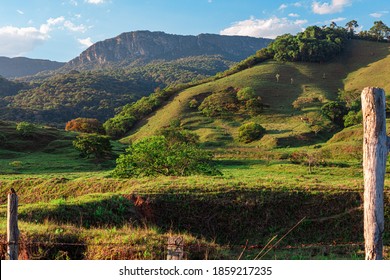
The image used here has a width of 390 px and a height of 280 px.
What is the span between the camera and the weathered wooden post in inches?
252

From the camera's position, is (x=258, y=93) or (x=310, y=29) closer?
(x=258, y=93)

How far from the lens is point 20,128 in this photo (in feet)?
219

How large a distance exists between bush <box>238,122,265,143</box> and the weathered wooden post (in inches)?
2295

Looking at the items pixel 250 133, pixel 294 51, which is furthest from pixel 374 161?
pixel 294 51

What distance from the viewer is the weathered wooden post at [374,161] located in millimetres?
6395

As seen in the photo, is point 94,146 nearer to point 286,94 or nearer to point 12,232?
point 12,232

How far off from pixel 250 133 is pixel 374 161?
58976 mm

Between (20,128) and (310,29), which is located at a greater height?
(310,29)

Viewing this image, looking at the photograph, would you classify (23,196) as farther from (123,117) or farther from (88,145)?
(123,117)

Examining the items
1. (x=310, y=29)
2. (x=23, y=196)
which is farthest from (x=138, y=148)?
(x=310, y=29)

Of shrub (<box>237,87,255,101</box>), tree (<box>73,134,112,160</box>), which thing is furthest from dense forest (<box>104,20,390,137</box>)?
tree (<box>73,134,112,160</box>)

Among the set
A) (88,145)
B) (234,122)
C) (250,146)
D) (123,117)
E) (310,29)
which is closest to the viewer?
(88,145)

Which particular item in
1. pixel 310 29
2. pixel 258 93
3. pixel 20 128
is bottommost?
pixel 20 128

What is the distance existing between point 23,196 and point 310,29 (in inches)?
5704
